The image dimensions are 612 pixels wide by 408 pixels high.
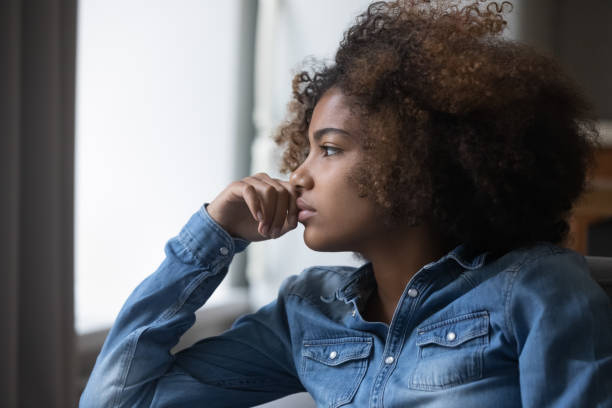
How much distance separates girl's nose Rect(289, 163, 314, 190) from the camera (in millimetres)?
1070

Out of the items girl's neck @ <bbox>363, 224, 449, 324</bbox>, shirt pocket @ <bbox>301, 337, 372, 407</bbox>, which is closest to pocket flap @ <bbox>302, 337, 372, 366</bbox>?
shirt pocket @ <bbox>301, 337, 372, 407</bbox>

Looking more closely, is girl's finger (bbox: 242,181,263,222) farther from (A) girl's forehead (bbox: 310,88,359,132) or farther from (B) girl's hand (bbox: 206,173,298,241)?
(A) girl's forehead (bbox: 310,88,359,132)

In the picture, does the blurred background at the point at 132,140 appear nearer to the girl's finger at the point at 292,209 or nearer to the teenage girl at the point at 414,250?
the teenage girl at the point at 414,250

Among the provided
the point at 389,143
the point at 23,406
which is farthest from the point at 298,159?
the point at 23,406

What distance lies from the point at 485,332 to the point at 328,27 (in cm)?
200

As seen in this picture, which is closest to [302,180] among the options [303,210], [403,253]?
[303,210]

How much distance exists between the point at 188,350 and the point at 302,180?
0.40 metres

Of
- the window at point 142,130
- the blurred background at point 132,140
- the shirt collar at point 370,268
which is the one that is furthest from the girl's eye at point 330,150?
the window at point 142,130

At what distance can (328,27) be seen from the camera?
104 inches

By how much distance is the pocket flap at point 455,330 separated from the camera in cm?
89

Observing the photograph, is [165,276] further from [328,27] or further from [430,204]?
[328,27]

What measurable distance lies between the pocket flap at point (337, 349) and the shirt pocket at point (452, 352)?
0.11 m

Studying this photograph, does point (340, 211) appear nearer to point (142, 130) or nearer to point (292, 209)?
point (292, 209)

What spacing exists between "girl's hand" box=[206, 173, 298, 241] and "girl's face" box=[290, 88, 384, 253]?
0.09 feet
